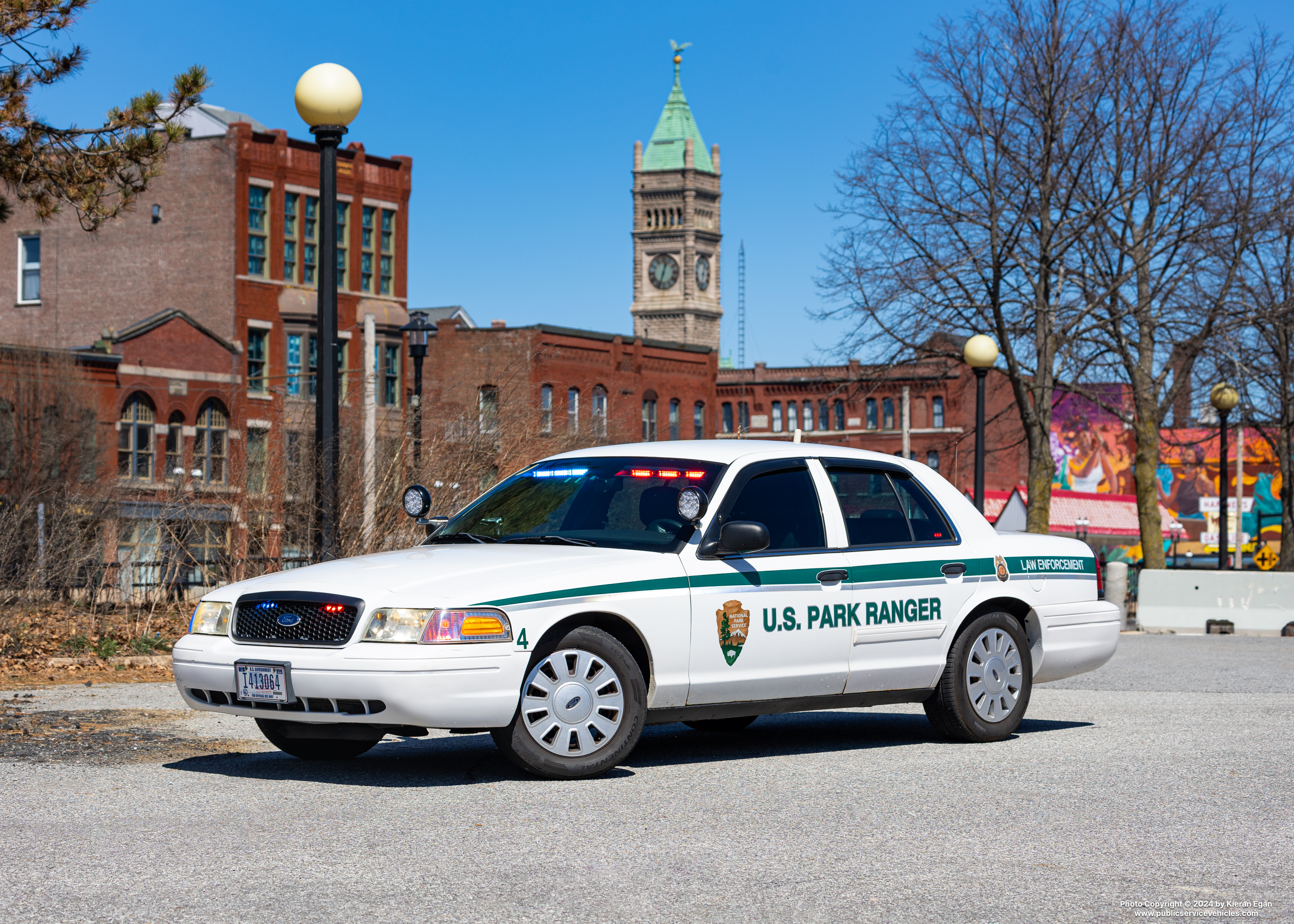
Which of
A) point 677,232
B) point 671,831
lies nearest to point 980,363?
point 671,831

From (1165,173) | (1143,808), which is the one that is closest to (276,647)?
(1143,808)

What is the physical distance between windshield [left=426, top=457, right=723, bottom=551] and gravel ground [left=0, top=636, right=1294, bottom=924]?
1.19 meters

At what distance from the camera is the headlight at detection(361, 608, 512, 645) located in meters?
7.31

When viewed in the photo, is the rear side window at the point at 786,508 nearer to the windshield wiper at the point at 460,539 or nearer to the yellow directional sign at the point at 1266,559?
the windshield wiper at the point at 460,539

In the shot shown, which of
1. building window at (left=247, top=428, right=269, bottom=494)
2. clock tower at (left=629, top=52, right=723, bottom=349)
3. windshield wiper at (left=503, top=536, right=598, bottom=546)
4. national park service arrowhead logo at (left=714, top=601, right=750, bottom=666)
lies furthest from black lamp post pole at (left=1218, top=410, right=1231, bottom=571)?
clock tower at (left=629, top=52, right=723, bottom=349)

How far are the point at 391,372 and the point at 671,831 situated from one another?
161 ft

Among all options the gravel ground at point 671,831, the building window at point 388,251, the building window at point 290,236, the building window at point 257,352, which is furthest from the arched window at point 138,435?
the gravel ground at point 671,831

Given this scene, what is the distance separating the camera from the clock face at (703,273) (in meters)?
193

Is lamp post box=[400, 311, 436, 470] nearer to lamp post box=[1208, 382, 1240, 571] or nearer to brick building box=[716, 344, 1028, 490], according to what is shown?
lamp post box=[1208, 382, 1240, 571]

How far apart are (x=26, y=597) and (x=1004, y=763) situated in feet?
36.7

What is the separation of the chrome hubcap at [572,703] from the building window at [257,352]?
148 ft

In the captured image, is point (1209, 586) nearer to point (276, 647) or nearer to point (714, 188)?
point (276, 647)

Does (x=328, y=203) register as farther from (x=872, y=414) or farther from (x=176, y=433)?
(x=872, y=414)

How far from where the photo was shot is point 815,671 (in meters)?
8.69
